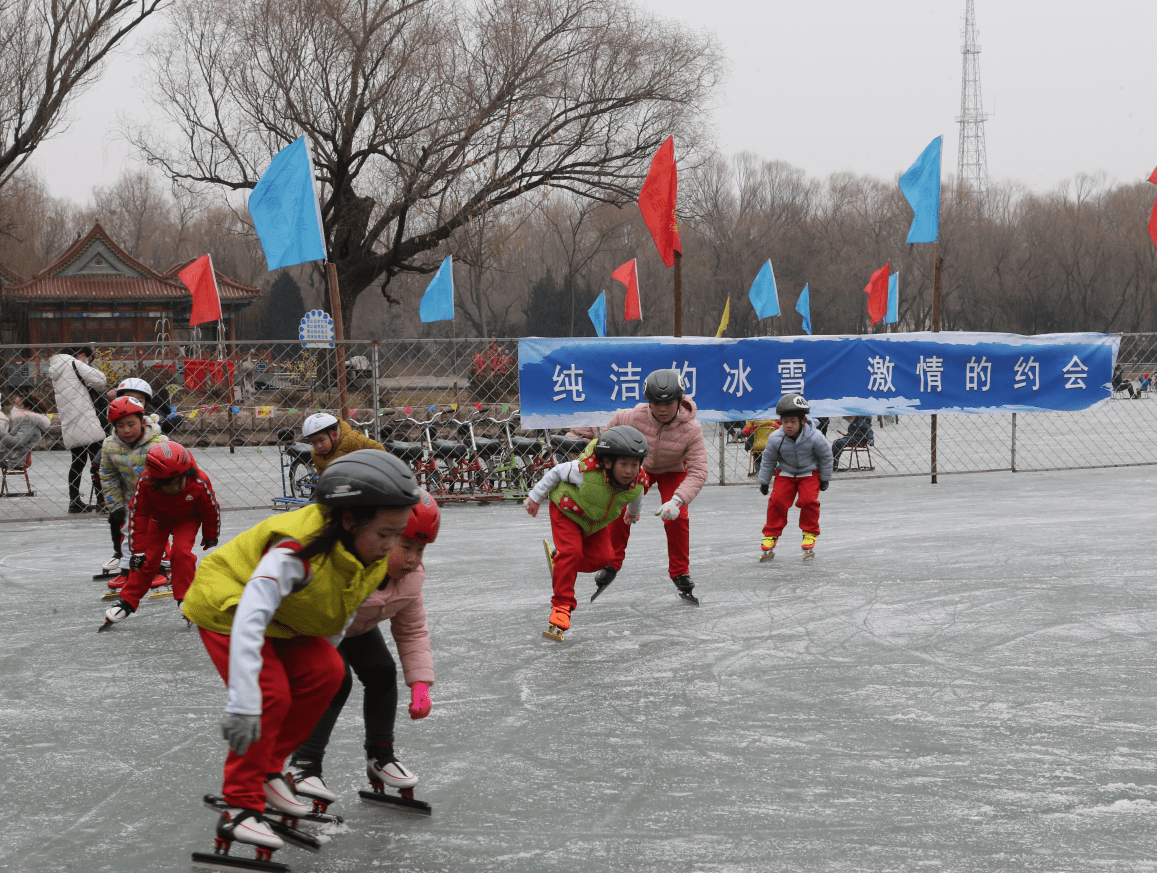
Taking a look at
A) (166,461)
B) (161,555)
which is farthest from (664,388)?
(161,555)

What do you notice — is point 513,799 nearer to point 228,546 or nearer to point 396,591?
point 396,591

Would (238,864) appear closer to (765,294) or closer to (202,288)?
(202,288)

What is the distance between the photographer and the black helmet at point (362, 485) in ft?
9.96

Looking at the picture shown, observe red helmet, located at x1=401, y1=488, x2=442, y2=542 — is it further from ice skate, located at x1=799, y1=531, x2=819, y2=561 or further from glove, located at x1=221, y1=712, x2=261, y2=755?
ice skate, located at x1=799, y1=531, x2=819, y2=561

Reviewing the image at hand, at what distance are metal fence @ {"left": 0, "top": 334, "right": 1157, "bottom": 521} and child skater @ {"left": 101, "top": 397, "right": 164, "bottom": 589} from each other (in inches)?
127

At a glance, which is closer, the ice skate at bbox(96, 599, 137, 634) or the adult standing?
the ice skate at bbox(96, 599, 137, 634)

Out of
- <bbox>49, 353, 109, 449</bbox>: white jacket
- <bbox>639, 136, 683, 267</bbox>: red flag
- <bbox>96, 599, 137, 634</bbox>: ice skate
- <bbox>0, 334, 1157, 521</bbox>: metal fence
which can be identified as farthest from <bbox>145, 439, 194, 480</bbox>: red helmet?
<bbox>639, 136, 683, 267</bbox>: red flag

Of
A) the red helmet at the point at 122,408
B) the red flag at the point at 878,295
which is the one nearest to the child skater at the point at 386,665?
the red helmet at the point at 122,408

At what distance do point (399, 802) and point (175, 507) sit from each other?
323 cm

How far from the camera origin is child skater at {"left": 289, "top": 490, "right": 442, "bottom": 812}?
146 inches

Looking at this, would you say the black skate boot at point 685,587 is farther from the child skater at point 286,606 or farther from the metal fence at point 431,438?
the metal fence at point 431,438

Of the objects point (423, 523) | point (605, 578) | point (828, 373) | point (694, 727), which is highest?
point (828, 373)

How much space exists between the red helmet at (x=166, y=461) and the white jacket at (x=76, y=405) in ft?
17.7

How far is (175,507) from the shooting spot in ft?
20.8
